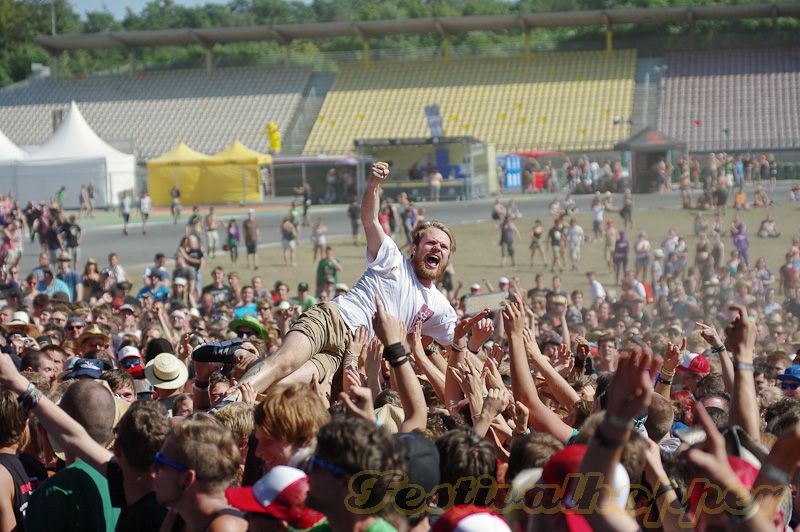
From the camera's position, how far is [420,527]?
12.2 ft

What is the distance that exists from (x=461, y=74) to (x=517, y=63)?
3.13 meters

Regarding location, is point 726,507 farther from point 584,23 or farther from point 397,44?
point 397,44

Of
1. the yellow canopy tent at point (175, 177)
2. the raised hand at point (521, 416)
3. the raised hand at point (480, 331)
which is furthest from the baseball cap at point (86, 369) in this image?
the yellow canopy tent at point (175, 177)

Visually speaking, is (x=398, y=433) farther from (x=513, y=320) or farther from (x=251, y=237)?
(x=251, y=237)

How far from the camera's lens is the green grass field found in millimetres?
28453

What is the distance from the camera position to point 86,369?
22.5 feet

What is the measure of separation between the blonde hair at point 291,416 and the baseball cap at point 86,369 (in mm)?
2926

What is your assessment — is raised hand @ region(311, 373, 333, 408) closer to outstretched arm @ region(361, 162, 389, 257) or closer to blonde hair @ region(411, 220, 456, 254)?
outstretched arm @ region(361, 162, 389, 257)

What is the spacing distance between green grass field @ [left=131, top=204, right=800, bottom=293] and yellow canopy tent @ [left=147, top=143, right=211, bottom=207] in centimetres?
1270

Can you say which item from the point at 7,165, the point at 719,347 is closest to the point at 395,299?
the point at 719,347

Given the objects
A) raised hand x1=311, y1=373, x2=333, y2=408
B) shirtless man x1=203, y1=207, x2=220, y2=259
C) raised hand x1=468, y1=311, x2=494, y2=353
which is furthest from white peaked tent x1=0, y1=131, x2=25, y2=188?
raised hand x1=468, y1=311, x2=494, y2=353

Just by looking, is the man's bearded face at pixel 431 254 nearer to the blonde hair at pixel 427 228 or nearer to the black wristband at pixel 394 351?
the blonde hair at pixel 427 228

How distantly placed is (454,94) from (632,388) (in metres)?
56.6

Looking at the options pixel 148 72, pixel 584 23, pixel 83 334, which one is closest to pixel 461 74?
pixel 584 23
